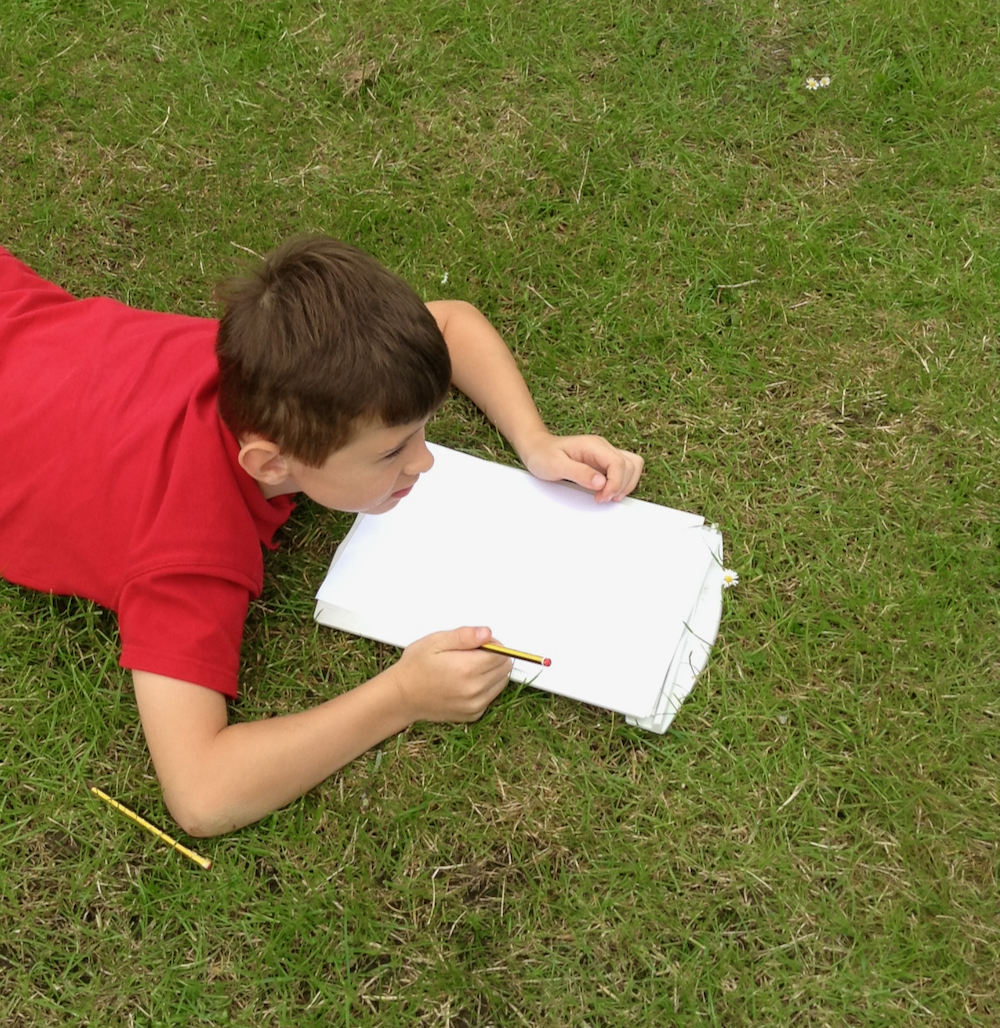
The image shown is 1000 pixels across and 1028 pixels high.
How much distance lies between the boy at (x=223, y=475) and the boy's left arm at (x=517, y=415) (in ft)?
0.07

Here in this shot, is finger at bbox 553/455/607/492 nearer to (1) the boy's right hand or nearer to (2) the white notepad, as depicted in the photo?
(2) the white notepad

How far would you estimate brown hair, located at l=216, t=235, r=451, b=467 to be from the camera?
1.42 m

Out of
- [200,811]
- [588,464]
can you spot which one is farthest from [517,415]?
[200,811]

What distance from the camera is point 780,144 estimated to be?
228 cm

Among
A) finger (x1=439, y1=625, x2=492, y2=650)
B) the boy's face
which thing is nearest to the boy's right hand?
finger (x1=439, y1=625, x2=492, y2=650)

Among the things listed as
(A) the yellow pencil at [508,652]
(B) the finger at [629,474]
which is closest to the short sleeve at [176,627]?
(A) the yellow pencil at [508,652]

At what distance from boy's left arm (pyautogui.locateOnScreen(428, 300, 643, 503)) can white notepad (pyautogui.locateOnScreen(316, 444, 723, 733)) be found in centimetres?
6

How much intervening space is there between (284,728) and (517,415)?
0.77m

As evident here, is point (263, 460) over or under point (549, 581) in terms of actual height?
over

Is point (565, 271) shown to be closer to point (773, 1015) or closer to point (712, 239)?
point (712, 239)

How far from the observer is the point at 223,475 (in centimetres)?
160

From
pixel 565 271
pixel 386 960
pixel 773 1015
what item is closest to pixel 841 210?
pixel 565 271

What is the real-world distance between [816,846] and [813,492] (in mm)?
704

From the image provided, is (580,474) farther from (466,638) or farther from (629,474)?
(466,638)
